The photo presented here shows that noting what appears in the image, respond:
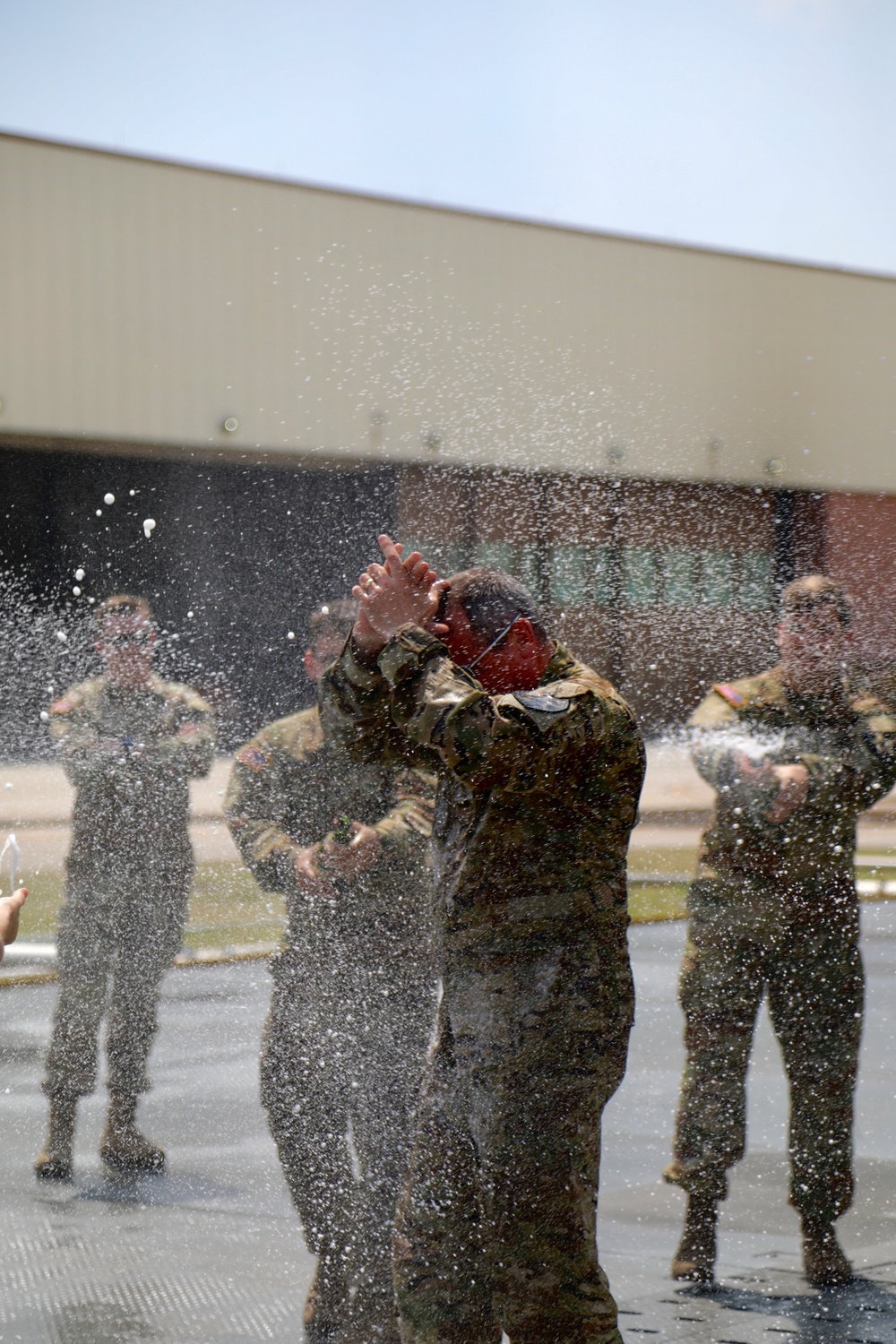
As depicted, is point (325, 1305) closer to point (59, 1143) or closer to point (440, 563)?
point (59, 1143)

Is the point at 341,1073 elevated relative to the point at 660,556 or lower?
lower

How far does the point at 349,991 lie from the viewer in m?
3.03

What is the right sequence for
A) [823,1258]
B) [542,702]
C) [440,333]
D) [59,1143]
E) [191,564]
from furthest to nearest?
[191,564]
[440,333]
[59,1143]
[823,1258]
[542,702]

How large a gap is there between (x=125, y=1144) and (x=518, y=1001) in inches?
74.9

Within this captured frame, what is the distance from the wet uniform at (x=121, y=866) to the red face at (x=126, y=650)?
36 millimetres

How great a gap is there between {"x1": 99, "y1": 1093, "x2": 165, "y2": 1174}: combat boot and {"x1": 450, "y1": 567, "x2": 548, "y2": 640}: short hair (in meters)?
2.01

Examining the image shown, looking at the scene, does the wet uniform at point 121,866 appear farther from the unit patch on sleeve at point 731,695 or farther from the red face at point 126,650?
the unit patch on sleeve at point 731,695

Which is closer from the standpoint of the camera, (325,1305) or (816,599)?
(325,1305)

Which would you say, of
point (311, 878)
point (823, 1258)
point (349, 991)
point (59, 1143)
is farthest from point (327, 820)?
point (823, 1258)

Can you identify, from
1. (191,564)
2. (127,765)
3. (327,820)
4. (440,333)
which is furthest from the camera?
(191,564)

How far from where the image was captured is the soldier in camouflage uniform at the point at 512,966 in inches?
81.7

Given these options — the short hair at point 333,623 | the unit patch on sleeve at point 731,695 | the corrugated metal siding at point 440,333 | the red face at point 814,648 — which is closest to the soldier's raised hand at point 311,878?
the short hair at point 333,623

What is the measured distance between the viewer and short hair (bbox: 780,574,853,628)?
121 inches

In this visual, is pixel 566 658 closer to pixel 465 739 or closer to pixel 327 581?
pixel 465 739
